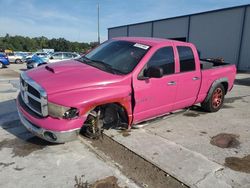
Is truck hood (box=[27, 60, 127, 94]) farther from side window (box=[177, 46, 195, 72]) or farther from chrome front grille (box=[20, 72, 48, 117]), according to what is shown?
side window (box=[177, 46, 195, 72])

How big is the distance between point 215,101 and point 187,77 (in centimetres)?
184

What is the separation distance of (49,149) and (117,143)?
1171mm

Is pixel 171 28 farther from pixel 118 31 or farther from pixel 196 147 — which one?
pixel 196 147

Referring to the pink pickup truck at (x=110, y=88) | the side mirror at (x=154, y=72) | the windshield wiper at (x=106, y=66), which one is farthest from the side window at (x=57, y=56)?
the side mirror at (x=154, y=72)

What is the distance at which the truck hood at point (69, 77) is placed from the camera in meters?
3.65

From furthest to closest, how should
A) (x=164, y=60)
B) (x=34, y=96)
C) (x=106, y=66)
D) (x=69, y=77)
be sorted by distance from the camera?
(x=164, y=60) → (x=106, y=66) → (x=69, y=77) → (x=34, y=96)

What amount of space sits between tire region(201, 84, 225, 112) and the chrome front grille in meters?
4.32

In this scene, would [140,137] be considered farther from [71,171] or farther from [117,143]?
[71,171]

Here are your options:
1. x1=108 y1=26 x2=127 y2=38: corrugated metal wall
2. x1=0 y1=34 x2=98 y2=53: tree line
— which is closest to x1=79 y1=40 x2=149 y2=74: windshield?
x1=108 y1=26 x2=127 y2=38: corrugated metal wall

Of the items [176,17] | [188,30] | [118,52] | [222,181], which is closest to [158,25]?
[176,17]

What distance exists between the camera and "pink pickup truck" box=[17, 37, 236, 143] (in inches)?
139

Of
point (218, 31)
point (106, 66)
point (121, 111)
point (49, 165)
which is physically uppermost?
point (218, 31)

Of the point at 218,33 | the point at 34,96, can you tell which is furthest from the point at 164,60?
the point at 218,33

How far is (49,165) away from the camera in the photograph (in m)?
3.53
